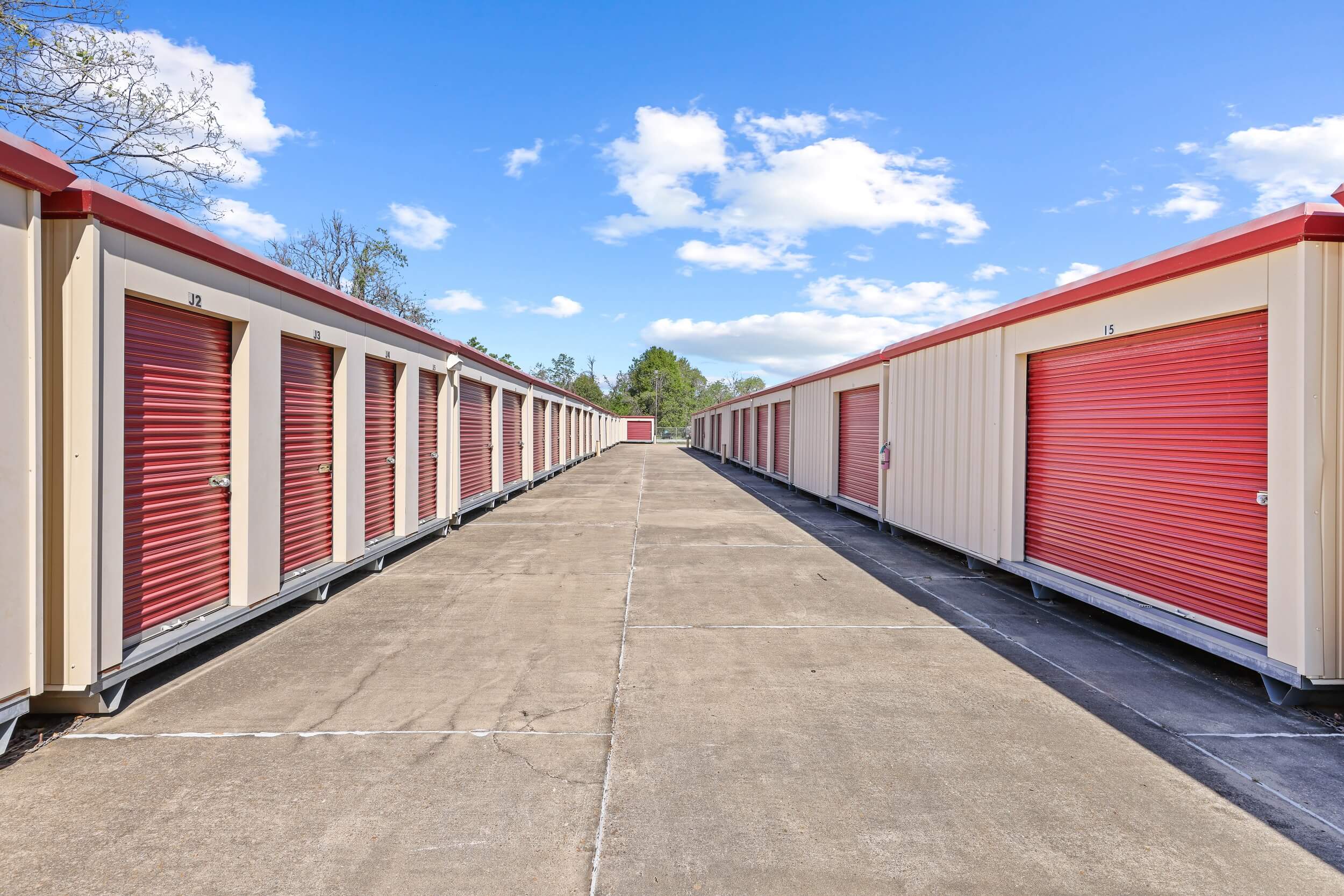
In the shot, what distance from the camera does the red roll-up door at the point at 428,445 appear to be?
30.9 feet

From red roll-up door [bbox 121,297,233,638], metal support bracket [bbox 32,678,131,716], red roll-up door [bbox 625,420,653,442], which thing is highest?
red roll-up door [bbox 625,420,653,442]

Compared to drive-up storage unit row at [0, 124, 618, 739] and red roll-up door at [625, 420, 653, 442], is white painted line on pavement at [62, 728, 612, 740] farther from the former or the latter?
red roll-up door at [625, 420, 653, 442]

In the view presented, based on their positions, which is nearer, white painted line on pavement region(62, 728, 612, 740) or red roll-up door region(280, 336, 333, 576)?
white painted line on pavement region(62, 728, 612, 740)

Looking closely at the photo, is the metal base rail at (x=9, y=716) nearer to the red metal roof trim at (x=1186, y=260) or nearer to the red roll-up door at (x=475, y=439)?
the red roll-up door at (x=475, y=439)

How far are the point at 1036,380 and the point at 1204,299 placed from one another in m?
2.29

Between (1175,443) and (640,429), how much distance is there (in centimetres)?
5603

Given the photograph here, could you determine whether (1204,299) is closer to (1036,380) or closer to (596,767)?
(1036,380)

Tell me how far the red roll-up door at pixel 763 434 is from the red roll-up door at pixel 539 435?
775cm

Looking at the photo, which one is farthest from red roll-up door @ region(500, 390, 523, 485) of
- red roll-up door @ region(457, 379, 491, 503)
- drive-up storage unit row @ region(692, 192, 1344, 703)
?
drive-up storage unit row @ region(692, 192, 1344, 703)

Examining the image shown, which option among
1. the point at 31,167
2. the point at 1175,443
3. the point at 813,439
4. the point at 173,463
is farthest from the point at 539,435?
the point at 1175,443

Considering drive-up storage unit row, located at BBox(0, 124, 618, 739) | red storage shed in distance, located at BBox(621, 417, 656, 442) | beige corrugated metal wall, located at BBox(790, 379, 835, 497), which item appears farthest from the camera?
red storage shed in distance, located at BBox(621, 417, 656, 442)

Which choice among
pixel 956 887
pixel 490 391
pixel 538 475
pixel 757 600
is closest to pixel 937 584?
pixel 757 600

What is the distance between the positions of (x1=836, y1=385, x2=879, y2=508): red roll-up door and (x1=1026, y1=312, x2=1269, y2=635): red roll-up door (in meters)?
4.77

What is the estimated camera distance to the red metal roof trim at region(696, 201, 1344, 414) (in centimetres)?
401
